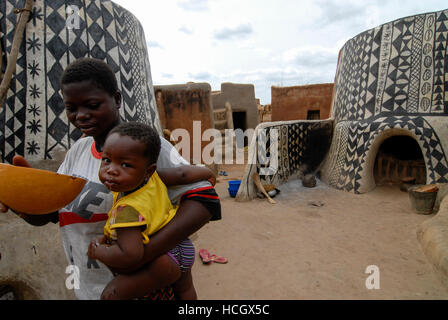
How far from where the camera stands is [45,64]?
192cm

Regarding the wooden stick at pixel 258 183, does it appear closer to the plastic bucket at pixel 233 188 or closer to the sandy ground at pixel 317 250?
the sandy ground at pixel 317 250

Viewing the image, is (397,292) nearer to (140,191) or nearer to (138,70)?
(140,191)

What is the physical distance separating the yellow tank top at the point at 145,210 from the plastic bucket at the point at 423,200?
4.74 metres

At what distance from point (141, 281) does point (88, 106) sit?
2.29 feet

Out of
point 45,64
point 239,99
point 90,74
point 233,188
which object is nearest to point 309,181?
point 233,188

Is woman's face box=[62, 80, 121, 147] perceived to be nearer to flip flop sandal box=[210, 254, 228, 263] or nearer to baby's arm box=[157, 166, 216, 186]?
baby's arm box=[157, 166, 216, 186]

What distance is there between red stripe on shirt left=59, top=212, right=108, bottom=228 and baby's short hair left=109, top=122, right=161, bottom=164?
1.12 feet

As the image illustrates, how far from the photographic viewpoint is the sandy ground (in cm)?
278

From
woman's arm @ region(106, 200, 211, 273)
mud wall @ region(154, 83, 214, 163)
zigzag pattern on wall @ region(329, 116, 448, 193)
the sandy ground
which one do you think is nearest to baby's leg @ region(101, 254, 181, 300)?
woman's arm @ region(106, 200, 211, 273)

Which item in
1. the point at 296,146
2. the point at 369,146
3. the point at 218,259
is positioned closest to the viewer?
the point at 218,259

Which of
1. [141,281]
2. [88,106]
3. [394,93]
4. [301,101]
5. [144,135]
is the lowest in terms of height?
[141,281]

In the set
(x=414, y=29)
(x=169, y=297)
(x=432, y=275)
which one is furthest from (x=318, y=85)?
(x=169, y=297)

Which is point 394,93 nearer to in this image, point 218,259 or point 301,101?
point 218,259

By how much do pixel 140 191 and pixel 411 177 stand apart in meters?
6.17
